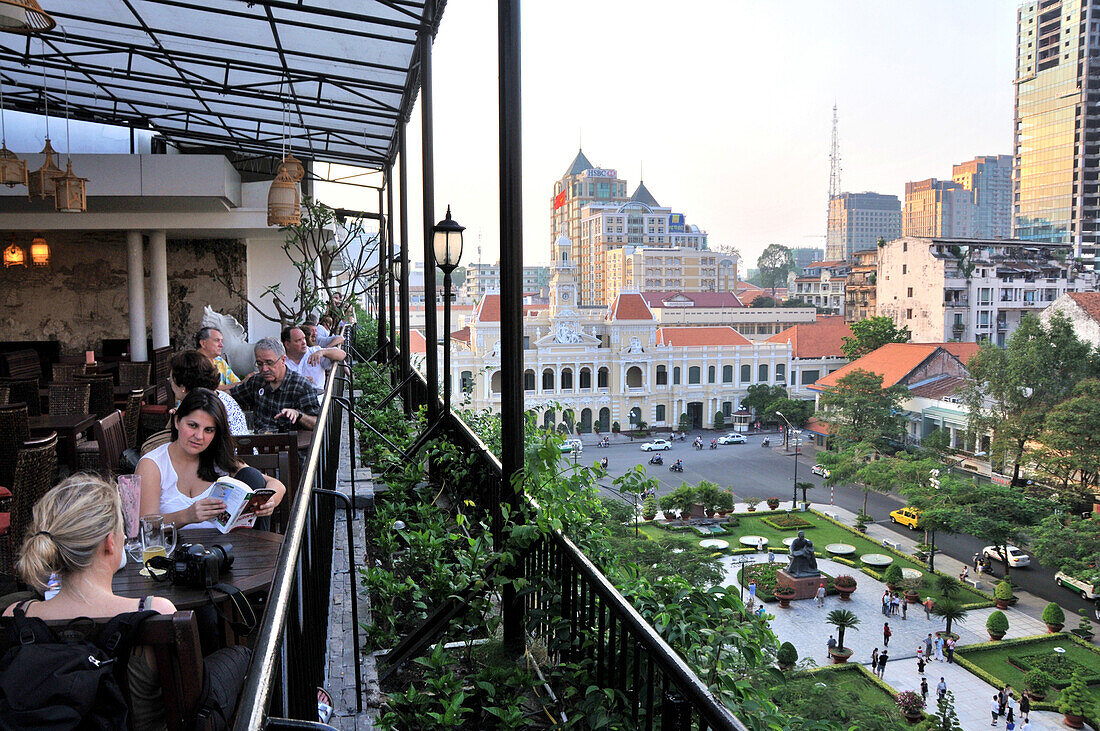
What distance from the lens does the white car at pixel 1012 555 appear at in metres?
33.4

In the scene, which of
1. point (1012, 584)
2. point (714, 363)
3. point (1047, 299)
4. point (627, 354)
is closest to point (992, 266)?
point (1047, 299)

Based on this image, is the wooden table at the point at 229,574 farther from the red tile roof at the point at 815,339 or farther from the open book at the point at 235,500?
the red tile roof at the point at 815,339

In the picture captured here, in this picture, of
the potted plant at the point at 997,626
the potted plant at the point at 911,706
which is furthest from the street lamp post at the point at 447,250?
the potted plant at the point at 997,626

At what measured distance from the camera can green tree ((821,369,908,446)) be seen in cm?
4550

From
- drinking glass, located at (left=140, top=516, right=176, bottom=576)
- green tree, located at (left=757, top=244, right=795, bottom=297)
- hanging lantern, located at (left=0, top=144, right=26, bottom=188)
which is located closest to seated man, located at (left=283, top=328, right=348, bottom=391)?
hanging lantern, located at (left=0, top=144, right=26, bottom=188)

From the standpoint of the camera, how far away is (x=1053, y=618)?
27.3 meters

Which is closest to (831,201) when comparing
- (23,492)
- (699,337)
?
(699,337)

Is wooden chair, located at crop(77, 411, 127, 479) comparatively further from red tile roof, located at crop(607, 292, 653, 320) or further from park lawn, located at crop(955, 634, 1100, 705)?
red tile roof, located at crop(607, 292, 653, 320)

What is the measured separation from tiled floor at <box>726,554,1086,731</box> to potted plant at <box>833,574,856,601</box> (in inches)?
10.0

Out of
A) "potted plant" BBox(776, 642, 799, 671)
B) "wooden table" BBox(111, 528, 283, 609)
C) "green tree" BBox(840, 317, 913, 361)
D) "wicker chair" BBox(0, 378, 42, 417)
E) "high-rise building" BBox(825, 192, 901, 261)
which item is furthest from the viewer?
"high-rise building" BBox(825, 192, 901, 261)

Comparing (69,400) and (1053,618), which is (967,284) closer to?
(1053,618)

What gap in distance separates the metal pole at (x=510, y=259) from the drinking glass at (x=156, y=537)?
1.11m

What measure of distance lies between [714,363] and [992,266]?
23.2 m

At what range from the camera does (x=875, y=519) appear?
1576 inches
